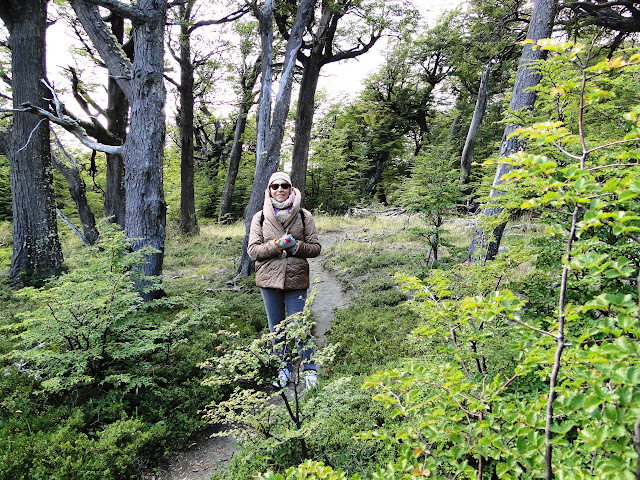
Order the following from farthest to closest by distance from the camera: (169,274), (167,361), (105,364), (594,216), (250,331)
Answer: (169,274) → (250,331) → (167,361) → (105,364) → (594,216)

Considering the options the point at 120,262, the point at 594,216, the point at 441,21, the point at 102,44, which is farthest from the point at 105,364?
the point at 441,21

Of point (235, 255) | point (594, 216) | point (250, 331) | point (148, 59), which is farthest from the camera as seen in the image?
point (235, 255)

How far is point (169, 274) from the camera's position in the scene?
28.2 ft

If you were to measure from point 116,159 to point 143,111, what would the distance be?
16.1ft

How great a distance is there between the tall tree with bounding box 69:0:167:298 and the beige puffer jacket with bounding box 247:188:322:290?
2553mm

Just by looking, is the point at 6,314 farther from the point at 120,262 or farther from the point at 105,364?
the point at 105,364

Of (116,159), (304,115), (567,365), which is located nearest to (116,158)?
(116,159)

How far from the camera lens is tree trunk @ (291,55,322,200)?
9.74 meters

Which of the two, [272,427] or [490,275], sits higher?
[490,275]

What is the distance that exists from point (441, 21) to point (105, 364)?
20386mm

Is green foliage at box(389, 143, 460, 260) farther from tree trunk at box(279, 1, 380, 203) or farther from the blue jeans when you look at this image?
tree trunk at box(279, 1, 380, 203)

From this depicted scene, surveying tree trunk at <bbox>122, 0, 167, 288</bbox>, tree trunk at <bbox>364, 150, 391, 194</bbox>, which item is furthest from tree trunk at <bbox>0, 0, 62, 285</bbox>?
tree trunk at <bbox>364, 150, 391, 194</bbox>

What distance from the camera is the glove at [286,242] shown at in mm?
3570

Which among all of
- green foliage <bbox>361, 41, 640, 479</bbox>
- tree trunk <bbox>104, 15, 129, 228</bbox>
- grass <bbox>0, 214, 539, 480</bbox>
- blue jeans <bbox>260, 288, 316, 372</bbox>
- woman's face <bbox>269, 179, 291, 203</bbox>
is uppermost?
tree trunk <bbox>104, 15, 129, 228</bbox>
